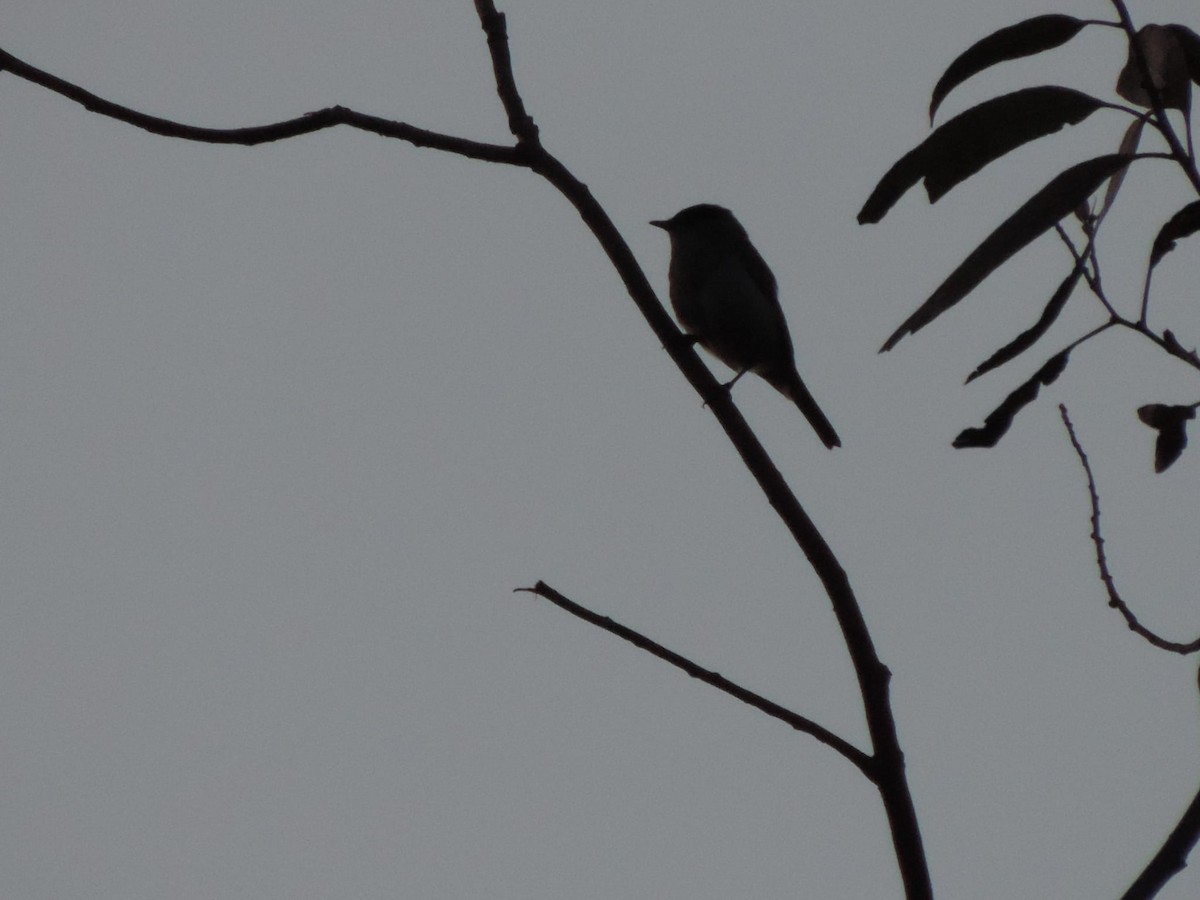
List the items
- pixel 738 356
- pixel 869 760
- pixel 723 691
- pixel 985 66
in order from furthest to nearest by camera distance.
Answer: pixel 738 356
pixel 985 66
pixel 723 691
pixel 869 760

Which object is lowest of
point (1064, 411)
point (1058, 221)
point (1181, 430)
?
point (1181, 430)

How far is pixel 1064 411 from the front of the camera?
78.7 inches

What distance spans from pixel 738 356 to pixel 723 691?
4.21 m

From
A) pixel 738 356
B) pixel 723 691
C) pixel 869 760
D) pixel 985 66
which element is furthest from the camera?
pixel 738 356

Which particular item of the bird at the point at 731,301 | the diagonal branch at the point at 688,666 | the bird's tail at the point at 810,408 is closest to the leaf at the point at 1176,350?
the diagonal branch at the point at 688,666

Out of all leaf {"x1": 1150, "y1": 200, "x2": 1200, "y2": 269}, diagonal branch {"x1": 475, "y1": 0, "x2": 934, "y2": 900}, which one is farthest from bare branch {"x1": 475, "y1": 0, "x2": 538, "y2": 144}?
leaf {"x1": 1150, "y1": 200, "x2": 1200, "y2": 269}

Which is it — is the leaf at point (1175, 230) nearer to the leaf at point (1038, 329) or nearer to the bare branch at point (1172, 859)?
the leaf at point (1038, 329)

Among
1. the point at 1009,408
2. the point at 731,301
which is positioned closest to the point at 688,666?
the point at 1009,408

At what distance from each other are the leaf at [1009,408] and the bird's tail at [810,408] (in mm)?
4607

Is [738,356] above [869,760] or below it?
above

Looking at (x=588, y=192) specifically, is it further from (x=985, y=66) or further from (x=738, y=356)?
(x=738, y=356)

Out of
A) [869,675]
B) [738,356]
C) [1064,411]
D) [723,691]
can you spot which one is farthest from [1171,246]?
[738,356]

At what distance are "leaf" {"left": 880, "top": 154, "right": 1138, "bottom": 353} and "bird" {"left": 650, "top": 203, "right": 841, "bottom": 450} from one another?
3949 millimetres

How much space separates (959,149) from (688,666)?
2.71 feet
